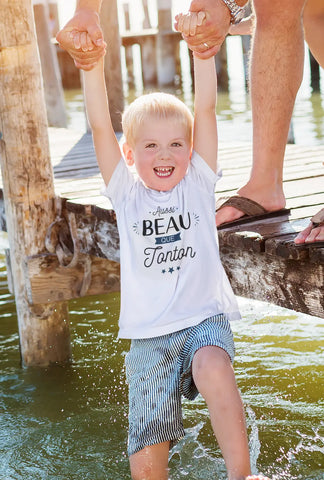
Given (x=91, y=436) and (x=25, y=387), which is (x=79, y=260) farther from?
(x=91, y=436)

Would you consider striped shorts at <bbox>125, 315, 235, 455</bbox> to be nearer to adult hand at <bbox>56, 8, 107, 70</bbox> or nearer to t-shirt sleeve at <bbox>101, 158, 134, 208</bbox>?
t-shirt sleeve at <bbox>101, 158, 134, 208</bbox>

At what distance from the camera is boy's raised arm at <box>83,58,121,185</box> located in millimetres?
3094

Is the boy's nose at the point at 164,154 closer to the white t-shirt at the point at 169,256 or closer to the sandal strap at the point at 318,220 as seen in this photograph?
the white t-shirt at the point at 169,256

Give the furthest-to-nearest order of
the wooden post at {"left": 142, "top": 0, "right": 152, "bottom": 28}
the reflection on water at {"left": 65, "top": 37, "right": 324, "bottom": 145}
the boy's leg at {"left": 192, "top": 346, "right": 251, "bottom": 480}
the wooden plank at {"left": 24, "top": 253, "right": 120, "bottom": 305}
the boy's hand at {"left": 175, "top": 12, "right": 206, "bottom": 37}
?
1. the wooden post at {"left": 142, "top": 0, "right": 152, "bottom": 28}
2. the reflection on water at {"left": 65, "top": 37, "right": 324, "bottom": 145}
3. the wooden plank at {"left": 24, "top": 253, "right": 120, "bottom": 305}
4. the boy's hand at {"left": 175, "top": 12, "right": 206, "bottom": 37}
5. the boy's leg at {"left": 192, "top": 346, "right": 251, "bottom": 480}

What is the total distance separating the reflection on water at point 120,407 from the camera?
12.3 ft

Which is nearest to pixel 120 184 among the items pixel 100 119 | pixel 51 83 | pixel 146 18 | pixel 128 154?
pixel 128 154

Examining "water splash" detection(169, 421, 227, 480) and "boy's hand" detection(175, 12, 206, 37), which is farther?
"water splash" detection(169, 421, 227, 480)

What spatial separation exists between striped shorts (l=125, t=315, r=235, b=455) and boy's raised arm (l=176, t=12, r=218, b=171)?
58 centimetres

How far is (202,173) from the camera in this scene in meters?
3.11

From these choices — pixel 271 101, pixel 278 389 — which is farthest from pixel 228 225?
pixel 278 389

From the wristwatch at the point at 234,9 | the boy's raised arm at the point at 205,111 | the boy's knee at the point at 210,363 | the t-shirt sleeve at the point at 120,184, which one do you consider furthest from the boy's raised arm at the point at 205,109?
the boy's knee at the point at 210,363

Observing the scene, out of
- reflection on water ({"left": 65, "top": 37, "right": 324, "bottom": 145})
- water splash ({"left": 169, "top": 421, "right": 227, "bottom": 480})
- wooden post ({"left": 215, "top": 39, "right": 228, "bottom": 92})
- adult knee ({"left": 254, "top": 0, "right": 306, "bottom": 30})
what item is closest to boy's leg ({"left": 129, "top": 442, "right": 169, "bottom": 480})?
water splash ({"left": 169, "top": 421, "right": 227, "bottom": 480})

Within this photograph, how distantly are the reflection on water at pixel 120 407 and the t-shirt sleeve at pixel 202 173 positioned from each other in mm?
1187

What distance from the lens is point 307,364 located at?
486 cm
